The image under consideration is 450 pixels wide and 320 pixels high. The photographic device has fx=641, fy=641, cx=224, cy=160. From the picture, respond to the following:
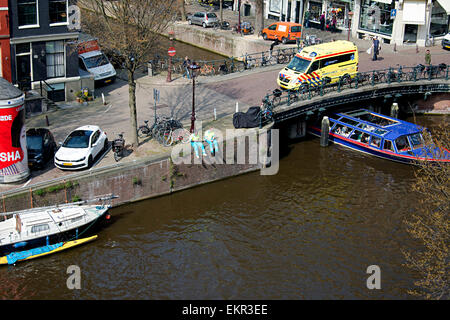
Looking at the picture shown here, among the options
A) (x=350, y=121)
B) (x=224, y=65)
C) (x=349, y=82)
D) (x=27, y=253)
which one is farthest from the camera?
(x=224, y=65)

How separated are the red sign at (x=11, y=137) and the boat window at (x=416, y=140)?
1925 centimetres

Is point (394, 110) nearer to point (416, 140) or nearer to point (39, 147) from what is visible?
point (416, 140)

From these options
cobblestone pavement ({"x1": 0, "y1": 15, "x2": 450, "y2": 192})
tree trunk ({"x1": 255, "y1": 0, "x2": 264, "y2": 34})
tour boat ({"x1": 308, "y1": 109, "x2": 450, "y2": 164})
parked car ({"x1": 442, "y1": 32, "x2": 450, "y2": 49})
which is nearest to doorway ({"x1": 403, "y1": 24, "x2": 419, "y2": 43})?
parked car ({"x1": 442, "y1": 32, "x2": 450, "y2": 49})

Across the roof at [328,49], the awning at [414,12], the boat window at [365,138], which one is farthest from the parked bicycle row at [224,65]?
the boat window at [365,138]

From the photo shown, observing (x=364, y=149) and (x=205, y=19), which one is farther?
(x=205, y=19)

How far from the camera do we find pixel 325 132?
34.9m

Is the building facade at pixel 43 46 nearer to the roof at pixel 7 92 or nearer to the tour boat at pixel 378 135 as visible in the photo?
the roof at pixel 7 92

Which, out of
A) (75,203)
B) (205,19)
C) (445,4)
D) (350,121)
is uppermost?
(445,4)

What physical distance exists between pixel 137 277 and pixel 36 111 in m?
13.6

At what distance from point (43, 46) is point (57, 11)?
6.55 feet

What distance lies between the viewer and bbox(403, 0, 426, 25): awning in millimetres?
47406

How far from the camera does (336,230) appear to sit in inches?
1054

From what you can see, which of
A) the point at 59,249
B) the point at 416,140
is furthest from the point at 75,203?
the point at 416,140
